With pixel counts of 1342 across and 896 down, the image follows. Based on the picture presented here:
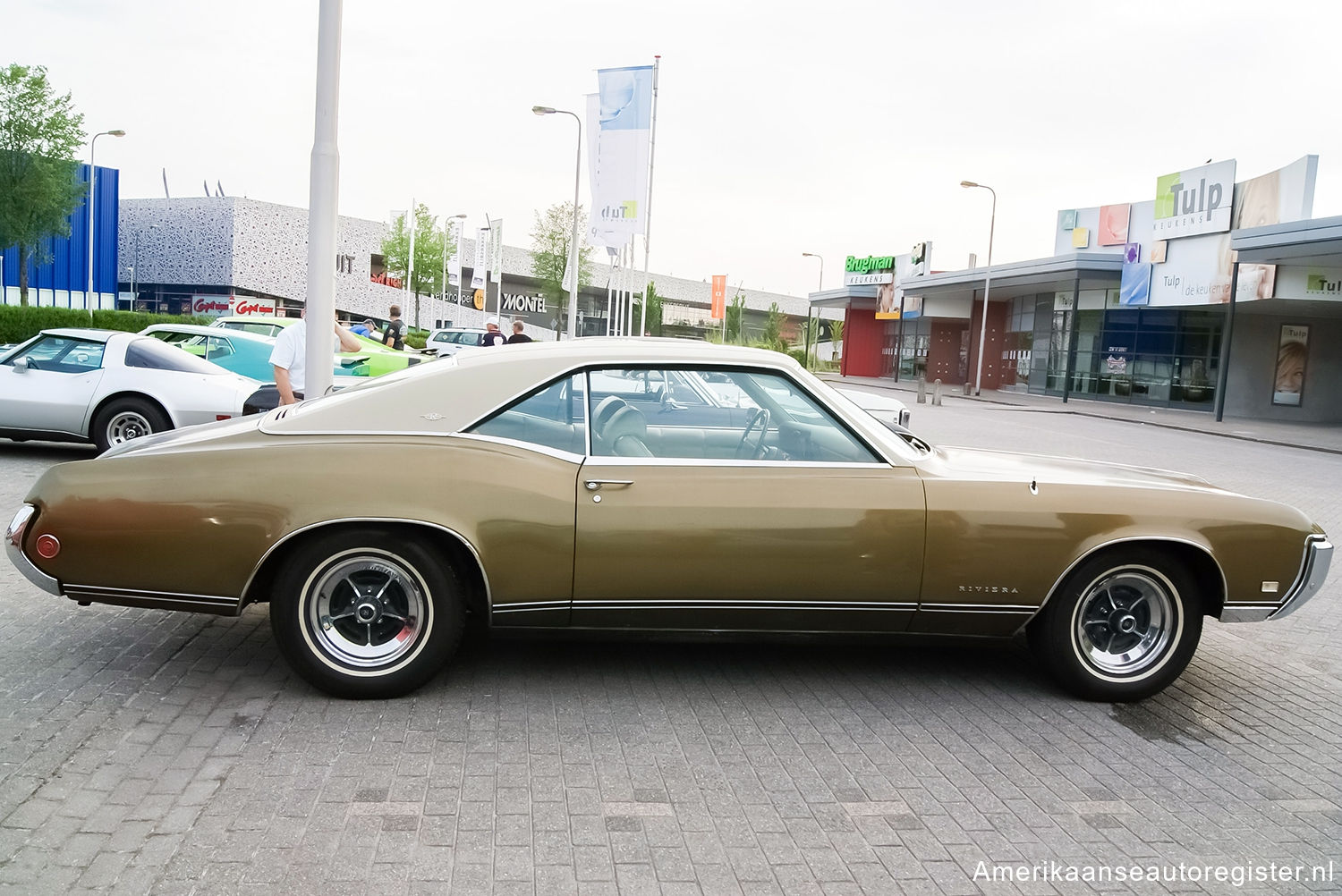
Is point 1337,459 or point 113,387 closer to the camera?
point 113,387

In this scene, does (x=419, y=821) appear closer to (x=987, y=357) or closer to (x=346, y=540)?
(x=346, y=540)

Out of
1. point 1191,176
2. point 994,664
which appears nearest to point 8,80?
point 1191,176

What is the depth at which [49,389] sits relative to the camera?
10320 millimetres

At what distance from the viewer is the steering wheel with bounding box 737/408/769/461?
4.53 m

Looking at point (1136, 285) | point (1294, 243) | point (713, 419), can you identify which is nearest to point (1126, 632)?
point (713, 419)

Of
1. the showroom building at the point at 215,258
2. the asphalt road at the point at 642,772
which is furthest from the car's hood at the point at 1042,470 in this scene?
the showroom building at the point at 215,258

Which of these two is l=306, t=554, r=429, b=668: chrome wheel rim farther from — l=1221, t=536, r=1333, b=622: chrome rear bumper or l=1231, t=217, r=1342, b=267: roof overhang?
l=1231, t=217, r=1342, b=267: roof overhang

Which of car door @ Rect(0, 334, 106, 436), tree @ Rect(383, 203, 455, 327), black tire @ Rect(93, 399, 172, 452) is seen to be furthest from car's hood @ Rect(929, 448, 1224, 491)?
tree @ Rect(383, 203, 455, 327)

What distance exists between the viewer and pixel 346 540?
4.10 meters

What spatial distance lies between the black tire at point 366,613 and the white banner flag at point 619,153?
2253 centimetres

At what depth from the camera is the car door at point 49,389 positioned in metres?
10.3

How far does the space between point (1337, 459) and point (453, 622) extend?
20.4 m

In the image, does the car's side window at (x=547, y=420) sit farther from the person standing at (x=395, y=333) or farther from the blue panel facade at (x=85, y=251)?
the blue panel facade at (x=85, y=251)

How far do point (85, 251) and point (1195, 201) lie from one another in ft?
167
